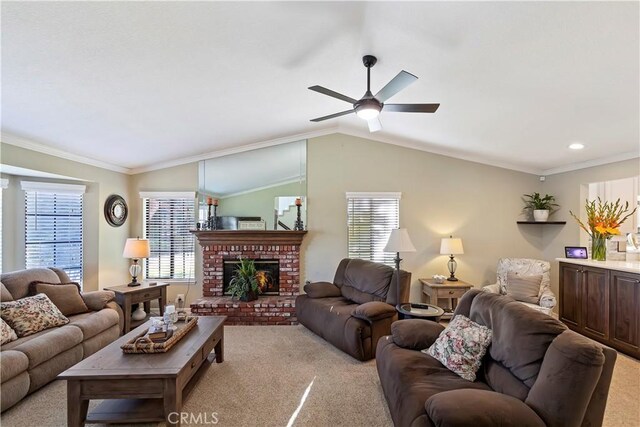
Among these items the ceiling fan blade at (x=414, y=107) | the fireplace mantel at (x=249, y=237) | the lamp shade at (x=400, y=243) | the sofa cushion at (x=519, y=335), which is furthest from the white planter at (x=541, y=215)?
the fireplace mantel at (x=249, y=237)

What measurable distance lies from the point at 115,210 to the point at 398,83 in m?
4.83

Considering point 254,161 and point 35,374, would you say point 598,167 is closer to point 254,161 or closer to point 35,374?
point 254,161

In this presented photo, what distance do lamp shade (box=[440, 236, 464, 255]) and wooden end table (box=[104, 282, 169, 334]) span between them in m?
4.38

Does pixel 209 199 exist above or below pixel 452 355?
above

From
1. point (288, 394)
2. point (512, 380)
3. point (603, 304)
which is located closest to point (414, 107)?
point (512, 380)

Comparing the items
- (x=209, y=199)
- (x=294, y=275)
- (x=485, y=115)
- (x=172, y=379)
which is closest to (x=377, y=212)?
(x=294, y=275)

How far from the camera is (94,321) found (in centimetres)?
334

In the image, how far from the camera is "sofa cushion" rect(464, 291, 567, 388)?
5.66 feet

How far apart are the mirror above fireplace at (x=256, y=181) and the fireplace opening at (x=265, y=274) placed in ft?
2.01

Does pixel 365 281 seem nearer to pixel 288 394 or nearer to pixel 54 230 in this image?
pixel 288 394

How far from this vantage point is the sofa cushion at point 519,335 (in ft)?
5.66

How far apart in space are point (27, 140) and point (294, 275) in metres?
3.84

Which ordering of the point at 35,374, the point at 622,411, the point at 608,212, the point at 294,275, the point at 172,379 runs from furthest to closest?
1. the point at 294,275
2. the point at 608,212
3. the point at 35,374
4. the point at 622,411
5. the point at 172,379

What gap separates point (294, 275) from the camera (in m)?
5.00
